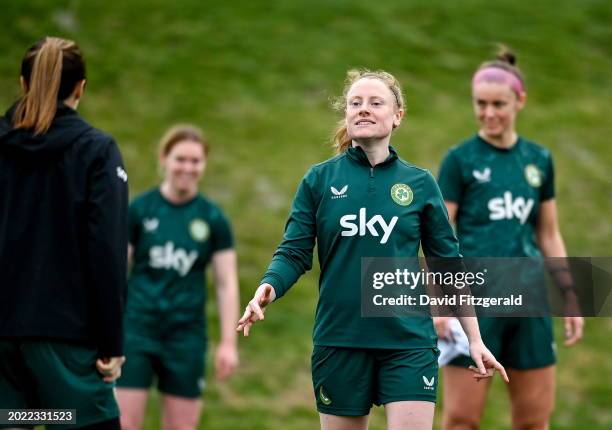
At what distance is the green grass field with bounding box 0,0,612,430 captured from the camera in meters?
10.3

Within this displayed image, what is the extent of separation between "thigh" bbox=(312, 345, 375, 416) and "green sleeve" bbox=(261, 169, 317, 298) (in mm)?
387

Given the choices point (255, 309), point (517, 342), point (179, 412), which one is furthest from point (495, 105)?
point (179, 412)

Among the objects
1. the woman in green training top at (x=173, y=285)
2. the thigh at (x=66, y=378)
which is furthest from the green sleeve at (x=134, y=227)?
the thigh at (x=66, y=378)

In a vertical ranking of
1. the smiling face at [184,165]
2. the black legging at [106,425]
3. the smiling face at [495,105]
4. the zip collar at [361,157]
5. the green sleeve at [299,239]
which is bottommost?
the black legging at [106,425]

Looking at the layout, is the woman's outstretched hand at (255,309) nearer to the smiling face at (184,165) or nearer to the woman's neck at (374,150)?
the woman's neck at (374,150)

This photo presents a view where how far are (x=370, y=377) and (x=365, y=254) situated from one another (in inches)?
21.2

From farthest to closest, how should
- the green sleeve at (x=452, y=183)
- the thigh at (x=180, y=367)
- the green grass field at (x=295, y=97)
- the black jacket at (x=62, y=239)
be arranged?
the green grass field at (x=295, y=97)
the thigh at (x=180, y=367)
the green sleeve at (x=452, y=183)
the black jacket at (x=62, y=239)

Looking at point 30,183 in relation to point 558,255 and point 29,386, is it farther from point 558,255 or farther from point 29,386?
point 558,255

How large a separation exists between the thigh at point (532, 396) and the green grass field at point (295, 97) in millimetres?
3795

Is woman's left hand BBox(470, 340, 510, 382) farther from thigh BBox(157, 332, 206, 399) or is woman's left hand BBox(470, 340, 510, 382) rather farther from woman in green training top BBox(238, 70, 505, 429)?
thigh BBox(157, 332, 206, 399)

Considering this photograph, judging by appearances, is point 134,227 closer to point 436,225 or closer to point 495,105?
point 495,105

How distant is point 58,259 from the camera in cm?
437

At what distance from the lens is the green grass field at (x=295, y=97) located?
33.8 ft

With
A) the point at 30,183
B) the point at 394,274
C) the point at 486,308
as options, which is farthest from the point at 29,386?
the point at 486,308
